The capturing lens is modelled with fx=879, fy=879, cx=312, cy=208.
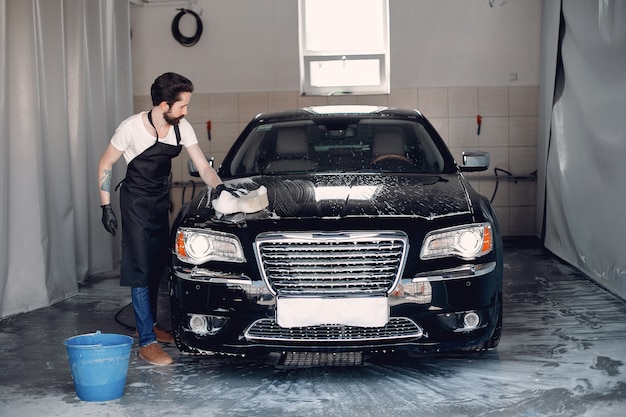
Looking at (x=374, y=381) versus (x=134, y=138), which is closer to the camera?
(x=374, y=381)

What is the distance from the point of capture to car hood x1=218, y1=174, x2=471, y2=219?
12.9ft

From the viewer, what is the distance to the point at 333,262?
3.78m

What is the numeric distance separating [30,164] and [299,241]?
2.84 metres

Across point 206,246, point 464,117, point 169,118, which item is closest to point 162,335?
point 206,246

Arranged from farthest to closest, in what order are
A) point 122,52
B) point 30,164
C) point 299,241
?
1. point 122,52
2. point 30,164
3. point 299,241

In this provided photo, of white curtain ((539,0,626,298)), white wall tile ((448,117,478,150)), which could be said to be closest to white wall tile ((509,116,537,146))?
white wall tile ((448,117,478,150))

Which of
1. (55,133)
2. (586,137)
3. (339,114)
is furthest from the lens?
(586,137)

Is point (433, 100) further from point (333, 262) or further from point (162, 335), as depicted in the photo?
point (333, 262)

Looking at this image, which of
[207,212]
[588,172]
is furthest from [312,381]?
[588,172]

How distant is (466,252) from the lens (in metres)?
3.88

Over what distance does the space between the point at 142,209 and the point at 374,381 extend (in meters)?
1.43

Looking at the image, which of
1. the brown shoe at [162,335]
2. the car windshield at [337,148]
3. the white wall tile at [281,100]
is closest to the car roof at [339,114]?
the car windshield at [337,148]

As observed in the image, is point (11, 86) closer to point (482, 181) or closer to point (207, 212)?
point (207, 212)

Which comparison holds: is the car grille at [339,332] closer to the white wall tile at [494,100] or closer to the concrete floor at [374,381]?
the concrete floor at [374,381]
